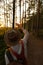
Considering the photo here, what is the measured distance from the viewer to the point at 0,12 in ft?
19.9

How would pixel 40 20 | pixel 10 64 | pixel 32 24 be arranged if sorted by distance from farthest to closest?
pixel 40 20 < pixel 32 24 < pixel 10 64

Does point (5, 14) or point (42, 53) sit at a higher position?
point (5, 14)

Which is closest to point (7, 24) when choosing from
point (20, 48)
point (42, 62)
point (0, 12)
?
point (0, 12)

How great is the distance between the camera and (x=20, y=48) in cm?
224

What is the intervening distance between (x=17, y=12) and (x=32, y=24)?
0.80 metres

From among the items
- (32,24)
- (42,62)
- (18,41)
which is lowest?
(42,62)

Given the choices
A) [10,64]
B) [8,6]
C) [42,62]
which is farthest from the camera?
[8,6]

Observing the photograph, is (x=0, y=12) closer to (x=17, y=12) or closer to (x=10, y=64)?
(x=17, y=12)

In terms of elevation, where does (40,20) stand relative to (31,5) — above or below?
below

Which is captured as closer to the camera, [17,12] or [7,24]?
[17,12]

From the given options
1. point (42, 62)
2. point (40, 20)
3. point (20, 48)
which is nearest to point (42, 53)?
point (42, 62)

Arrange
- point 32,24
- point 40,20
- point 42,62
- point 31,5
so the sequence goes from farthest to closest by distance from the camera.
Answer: point 40,20
point 32,24
point 31,5
point 42,62

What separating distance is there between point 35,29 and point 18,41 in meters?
4.46

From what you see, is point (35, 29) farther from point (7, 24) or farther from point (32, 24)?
point (7, 24)
